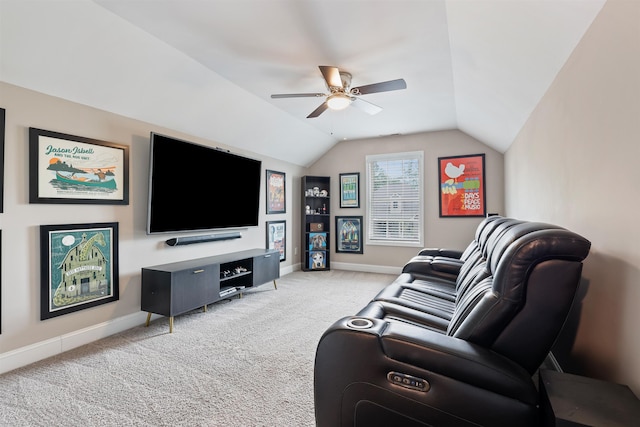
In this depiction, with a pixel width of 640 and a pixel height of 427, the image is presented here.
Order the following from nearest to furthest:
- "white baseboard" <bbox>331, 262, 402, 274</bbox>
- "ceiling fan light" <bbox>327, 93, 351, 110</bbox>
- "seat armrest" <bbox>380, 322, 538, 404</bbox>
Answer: "seat armrest" <bbox>380, 322, 538, 404</bbox> → "ceiling fan light" <bbox>327, 93, 351, 110</bbox> → "white baseboard" <bbox>331, 262, 402, 274</bbox>

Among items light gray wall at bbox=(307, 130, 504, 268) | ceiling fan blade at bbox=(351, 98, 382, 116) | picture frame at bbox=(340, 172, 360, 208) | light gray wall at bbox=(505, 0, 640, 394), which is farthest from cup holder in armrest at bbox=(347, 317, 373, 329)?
picture frame at bbox=(340, 172, 360, 208)

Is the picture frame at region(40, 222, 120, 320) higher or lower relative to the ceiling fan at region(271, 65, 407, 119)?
lower

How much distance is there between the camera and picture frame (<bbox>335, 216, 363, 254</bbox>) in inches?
239

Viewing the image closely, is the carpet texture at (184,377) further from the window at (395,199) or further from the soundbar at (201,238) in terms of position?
the window at (395,199)

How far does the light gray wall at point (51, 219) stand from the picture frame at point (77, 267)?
5cm

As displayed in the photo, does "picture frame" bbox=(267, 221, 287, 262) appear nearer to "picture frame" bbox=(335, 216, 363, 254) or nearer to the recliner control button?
"picture frame" bbox=(335, 216, 363, 254)

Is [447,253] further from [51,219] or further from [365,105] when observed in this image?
[51,219]

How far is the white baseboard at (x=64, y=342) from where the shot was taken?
2322 mm

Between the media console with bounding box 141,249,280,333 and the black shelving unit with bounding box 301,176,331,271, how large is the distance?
1952 millimetres

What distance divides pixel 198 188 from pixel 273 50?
1.90 meters

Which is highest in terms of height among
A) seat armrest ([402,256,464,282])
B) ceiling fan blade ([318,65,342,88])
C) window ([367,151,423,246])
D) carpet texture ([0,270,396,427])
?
ceiling fan blade ([318,65,342,88])

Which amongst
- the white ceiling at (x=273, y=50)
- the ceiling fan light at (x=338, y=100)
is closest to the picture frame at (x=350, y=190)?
the white ceiling at (x=273, y=50)

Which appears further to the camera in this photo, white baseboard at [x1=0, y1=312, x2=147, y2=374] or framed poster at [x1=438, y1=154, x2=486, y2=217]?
framed poster at [x1=438, y1=154, x2=486, y2=217]

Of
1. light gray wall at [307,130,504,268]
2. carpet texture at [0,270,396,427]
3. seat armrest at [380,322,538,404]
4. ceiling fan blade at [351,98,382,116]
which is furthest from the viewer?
light gray wall at [307,130,504,268]
